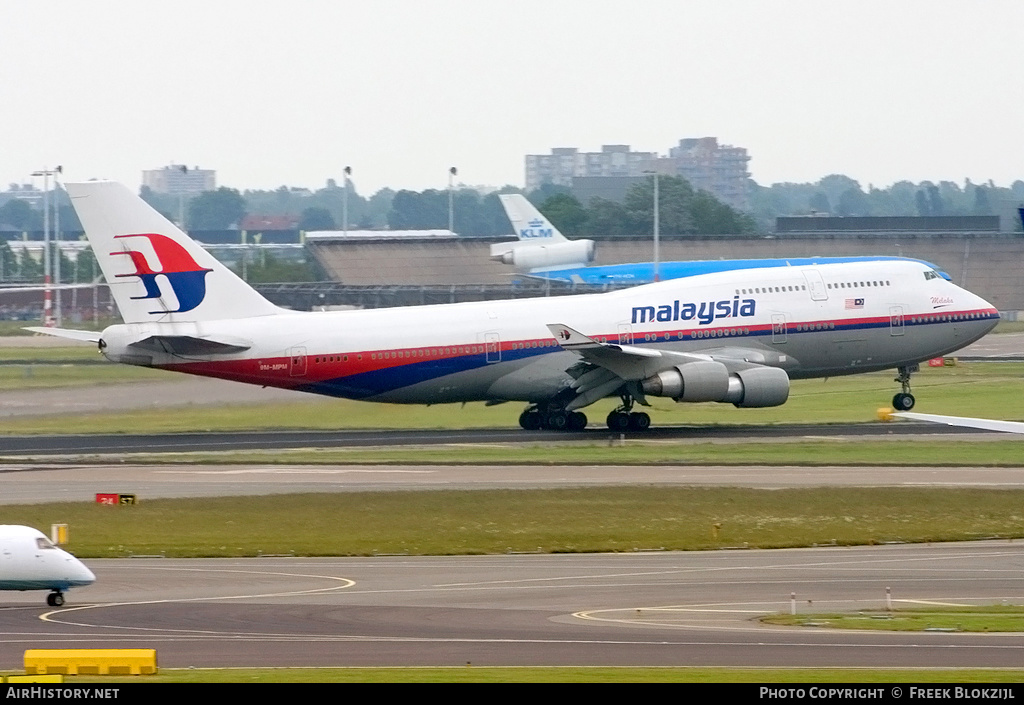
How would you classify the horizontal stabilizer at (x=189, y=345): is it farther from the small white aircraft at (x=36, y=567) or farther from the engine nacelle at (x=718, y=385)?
the small white aircraft at (x=36, y=567)

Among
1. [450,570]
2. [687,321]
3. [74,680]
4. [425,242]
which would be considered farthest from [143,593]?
[425,242]

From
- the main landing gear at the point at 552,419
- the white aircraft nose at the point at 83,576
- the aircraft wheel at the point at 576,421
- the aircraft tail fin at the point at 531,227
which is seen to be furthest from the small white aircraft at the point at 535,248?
the white aircraft nose at the point at 83,576

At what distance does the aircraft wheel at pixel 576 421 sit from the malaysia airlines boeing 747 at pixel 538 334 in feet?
0.21

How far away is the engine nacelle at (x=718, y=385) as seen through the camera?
55812 mm

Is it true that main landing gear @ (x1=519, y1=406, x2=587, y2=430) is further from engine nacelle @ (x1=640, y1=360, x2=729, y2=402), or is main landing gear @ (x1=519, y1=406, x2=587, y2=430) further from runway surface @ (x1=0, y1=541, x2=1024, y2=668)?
runway surface @ (x1=0, y1=541, x2=1024, y2=668)

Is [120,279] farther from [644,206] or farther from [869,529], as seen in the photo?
[644,206]

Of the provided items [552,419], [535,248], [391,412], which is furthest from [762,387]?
[535,248]

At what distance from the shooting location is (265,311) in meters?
55.7

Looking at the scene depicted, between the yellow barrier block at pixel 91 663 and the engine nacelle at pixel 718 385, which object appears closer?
the yellow barrier block at pixel 91 663

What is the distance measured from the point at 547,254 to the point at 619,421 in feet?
206

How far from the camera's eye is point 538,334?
187 feet

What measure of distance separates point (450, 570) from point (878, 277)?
1261 inches

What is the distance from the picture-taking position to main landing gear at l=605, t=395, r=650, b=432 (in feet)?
190

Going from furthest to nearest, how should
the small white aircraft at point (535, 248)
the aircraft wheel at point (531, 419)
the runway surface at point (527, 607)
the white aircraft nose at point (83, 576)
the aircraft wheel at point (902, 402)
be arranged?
the small white aircraft at point (535, 248) < the aircraft wheel at point (902, 402) < the aircraft wheel at point (531, 419) < the white aircraft nose at point (83, 576) < the runway surface at point (527, 607)
